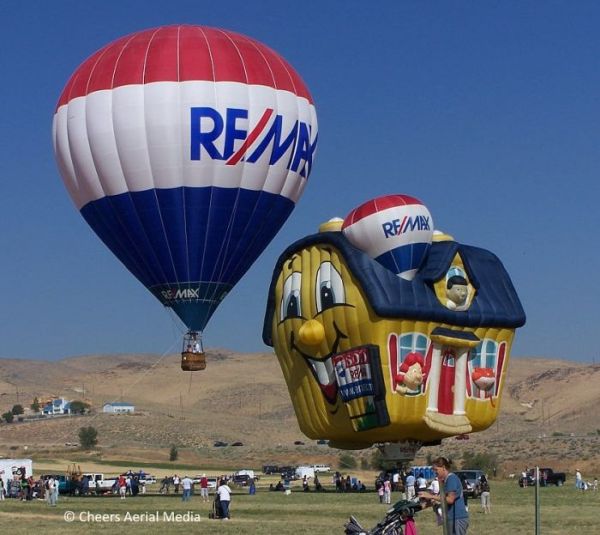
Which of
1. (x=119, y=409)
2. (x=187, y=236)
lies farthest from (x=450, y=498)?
(x=119, y=409)

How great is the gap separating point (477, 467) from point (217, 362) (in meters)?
118

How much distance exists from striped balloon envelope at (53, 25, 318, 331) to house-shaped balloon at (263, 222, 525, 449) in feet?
9.65

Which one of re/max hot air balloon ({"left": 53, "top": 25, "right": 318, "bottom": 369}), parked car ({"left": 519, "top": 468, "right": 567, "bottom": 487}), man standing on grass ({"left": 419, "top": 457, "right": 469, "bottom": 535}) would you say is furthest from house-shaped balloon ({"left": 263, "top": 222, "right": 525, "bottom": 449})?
parked car ({"left": 519, "top": 468, "right": 567, "bottom": 487})

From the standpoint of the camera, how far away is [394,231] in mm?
26219

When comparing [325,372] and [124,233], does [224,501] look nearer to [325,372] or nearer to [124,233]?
[325,372]

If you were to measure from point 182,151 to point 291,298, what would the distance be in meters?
4.85

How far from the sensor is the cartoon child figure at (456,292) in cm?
2722

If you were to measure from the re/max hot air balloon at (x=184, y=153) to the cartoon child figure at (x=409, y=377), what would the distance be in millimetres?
6580

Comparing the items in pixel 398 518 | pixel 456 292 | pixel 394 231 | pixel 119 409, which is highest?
pixel 119 409

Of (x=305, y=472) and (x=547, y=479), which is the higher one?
(x=305, y=472)

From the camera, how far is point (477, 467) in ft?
220

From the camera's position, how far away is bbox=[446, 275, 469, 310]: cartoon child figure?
89.3 feet

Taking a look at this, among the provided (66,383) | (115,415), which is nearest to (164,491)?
(115,415)

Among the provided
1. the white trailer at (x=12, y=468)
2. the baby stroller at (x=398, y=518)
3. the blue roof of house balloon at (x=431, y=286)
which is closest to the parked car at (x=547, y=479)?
the white trailer at (x=12, y=468)
